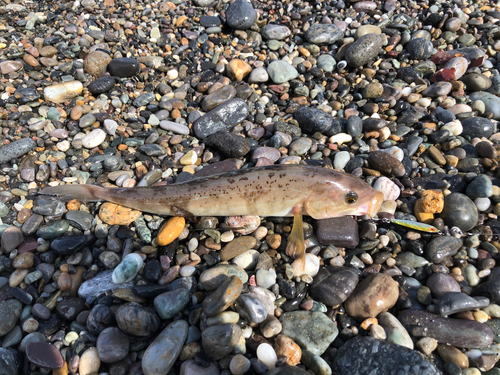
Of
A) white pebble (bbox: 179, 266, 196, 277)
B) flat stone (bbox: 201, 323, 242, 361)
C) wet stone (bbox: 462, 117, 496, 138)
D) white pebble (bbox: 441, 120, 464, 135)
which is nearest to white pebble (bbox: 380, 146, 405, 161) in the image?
white pebble (bbox: 441, 120, 464, 135)

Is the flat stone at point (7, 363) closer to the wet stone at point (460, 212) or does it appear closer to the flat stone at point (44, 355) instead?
the flat stone at point (44, 355)

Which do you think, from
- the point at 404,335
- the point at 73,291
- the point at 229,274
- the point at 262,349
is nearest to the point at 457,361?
the point at 404,335

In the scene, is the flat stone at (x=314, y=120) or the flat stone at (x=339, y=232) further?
the flat stone at (x=314, y=120)

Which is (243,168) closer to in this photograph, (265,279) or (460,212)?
(265,279)

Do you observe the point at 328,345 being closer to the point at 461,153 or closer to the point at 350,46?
the point at 461,153

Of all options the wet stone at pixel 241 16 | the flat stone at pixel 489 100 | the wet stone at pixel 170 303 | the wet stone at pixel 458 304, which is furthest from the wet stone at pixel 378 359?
the wet stone at pixel 241 16

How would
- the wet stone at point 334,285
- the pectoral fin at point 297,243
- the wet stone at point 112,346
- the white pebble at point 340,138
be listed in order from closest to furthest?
1. the wet stone at point 112,346
2. the wet stone at point 334,285
3. the pectoral fin at point 297,243
4. the white pebble at point 340,138

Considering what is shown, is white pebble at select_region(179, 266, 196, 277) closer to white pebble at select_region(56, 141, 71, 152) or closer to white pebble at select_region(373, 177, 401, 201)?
white pebble at select_region(373, 177, 401, 201)
